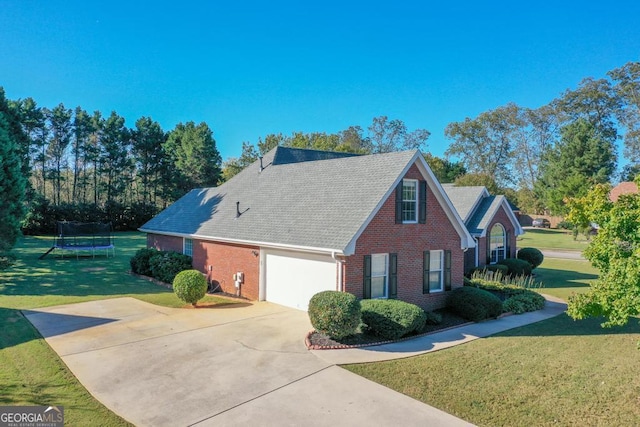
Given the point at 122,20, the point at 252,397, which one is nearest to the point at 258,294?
the point at 252,397

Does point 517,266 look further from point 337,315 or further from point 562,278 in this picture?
point 337,315

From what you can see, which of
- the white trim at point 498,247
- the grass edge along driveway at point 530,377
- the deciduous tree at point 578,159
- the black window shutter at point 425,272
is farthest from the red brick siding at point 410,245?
the deciduous tree at point 578,159

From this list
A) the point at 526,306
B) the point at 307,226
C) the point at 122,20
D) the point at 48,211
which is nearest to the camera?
the point at 307,226

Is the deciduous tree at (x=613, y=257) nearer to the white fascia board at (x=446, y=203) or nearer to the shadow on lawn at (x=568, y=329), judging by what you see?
the shadow on lawn at (x=568, y=329)

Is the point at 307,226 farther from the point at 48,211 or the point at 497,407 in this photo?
the point at 48,211

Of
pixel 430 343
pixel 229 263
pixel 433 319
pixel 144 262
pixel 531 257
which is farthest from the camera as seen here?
pixel 531 257

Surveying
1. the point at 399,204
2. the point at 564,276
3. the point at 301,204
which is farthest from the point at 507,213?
the point at 301,204

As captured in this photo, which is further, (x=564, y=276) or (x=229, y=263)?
(x=564, y=276)
